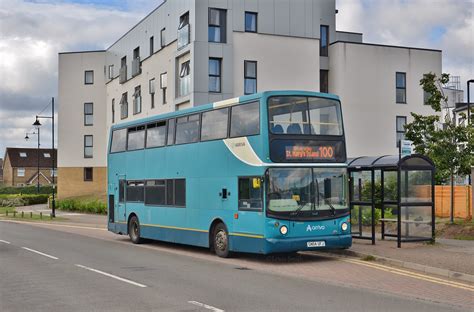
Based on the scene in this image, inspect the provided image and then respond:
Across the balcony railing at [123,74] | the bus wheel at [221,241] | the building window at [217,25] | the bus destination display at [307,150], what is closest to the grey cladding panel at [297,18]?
the building window at [217,25]

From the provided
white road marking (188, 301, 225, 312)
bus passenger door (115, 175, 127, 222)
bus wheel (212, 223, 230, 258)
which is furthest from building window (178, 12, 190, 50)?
white road marking (188, 301, 225, 312)

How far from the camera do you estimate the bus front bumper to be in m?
15.3

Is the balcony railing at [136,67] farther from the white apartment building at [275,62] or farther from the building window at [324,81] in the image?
the building window at [324,81]

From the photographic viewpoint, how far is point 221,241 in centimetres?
1719

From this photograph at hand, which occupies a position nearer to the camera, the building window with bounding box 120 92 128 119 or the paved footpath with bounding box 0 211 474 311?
the paved footpath with bounding box 0 211 474 311

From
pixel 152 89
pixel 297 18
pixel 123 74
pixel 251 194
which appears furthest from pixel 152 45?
pixel 251 194

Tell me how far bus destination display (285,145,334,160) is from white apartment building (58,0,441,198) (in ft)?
68.8

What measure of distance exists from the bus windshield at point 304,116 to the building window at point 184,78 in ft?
71.4

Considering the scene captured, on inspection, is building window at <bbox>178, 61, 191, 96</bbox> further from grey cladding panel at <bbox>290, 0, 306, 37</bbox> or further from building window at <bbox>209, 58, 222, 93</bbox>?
grey cladding panel at <bbox>290, 0, 306, 37</bbox>

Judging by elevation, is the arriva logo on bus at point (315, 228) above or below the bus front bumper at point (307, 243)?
above

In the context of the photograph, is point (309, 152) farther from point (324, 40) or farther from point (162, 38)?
point (162, 38)

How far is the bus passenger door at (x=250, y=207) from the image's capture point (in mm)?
15609

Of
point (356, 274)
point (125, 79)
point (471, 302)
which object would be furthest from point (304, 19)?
point (471, 302)

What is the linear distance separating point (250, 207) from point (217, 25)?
2354 cm
